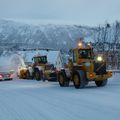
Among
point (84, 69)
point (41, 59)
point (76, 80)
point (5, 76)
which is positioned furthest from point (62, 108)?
point (41, 59)

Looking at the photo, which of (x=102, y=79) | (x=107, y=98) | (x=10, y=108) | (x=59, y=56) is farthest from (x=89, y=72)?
(x=59, y=56)

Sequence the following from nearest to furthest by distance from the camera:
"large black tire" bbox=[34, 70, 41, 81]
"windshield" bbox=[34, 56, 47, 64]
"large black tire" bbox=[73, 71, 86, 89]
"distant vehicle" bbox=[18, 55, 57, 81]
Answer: "large black tire" bbox=[73, 71, 86, 89] < "distant vehicle" bbox=[18, 55, 57, 81] < "large black tire" bbox=[34, 70, 41, 81] < "windshield" bbox=[34, 56, 47, 64]

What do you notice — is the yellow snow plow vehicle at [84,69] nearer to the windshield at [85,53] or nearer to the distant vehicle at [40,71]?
the windshield at [85,53]

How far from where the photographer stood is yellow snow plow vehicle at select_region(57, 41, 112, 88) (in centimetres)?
2403

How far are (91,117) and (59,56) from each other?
9838 cm

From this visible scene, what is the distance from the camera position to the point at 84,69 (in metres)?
24.4

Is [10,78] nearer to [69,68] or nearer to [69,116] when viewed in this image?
[69,68]

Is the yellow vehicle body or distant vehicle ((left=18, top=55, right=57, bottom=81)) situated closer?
distant vehicle ((left=18, top=55, right=57, bottom=81))

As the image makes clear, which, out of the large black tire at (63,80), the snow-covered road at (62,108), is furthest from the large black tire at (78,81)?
the snow-covered road at (62,108)

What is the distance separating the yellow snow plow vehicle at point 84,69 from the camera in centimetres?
2403

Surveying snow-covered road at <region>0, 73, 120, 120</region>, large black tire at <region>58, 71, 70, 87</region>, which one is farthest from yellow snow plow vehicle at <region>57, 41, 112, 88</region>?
snow-covered road at <region>0, 73, 120, 120</region>

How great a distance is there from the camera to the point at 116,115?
12781 millimetres

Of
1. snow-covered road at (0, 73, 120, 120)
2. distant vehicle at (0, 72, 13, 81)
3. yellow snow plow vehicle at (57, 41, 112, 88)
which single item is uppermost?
yellow snow plow vehicle at (57, 41, 112, 88)

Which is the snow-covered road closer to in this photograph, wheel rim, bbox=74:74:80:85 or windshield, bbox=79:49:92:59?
wheel rim, bbox=74:74:80:85
